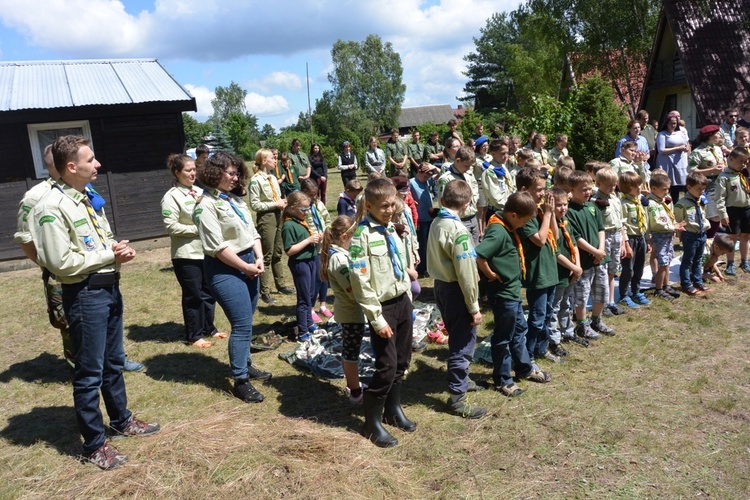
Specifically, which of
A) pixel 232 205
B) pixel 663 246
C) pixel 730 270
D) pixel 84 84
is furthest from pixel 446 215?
pixel 84 84

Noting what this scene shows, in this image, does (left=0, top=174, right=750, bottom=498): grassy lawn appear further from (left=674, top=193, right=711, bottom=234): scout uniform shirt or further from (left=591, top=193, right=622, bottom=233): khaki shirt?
(left=674, top=193, right=711, bottom=234): scout uniform shirt

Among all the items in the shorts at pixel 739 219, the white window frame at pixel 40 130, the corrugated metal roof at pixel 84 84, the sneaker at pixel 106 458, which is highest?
the corrugated metal roof at pixel 84 84

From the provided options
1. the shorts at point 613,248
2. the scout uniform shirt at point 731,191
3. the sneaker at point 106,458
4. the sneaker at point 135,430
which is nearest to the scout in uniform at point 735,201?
the scout uniform shirt at point 731,191

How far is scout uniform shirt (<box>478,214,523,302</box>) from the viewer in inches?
178

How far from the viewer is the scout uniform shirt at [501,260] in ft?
14.9

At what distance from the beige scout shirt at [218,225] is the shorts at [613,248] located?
3.73 meters

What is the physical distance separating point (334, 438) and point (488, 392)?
4.72 ft

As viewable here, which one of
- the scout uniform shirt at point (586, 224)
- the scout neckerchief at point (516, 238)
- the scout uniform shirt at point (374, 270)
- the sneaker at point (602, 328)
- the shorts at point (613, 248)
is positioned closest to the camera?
the scout uniform shirt at point (374, 270)

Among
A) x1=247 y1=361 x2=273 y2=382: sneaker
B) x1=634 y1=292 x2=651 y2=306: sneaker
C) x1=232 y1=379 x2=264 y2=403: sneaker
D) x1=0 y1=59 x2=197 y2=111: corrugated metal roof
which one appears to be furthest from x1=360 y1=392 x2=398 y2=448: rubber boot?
x1=0 y1=59 x2=197 y2=111: corrugated metal roof

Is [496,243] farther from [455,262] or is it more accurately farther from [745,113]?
[745,113]

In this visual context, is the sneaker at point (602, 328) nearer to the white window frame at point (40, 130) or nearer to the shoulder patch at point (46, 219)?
the shoulder patch at point (46, 219)

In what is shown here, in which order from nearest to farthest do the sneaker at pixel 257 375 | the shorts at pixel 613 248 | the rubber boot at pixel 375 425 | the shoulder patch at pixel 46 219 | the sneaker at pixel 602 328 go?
1. the shoulder patch at pixel 46 219
2. the rubber boot at pixel 375 425
3. the sneaker at pixel 257 375
4. the sneaker at pixel 602 328
5. the shorts at pixel 613 248

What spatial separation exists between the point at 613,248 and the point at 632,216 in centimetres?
52

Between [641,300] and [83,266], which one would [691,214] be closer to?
[641,300]
